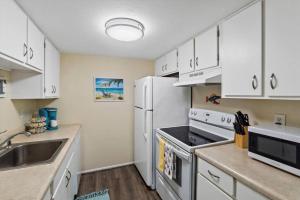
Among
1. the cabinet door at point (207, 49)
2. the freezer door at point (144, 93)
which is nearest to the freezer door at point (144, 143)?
the freezer door at point (144, 93)

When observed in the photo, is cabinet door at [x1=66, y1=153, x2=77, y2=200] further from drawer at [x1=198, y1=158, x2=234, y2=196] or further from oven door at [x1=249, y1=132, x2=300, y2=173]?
oven door at [x1=249, y1=132, x2=300, y2=173]

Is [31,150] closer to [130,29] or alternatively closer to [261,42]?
[130,29]

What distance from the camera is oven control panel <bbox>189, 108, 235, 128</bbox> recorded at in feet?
5.73

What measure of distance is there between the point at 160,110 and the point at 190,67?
734 mm

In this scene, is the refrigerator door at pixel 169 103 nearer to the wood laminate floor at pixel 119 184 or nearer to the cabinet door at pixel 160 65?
the cabinet door at pixel 160 65

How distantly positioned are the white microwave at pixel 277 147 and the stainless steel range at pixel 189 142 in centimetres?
40

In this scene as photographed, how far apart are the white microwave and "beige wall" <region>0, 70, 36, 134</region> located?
2.34 m

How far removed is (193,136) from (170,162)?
430 millimetres

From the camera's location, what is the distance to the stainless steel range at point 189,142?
1443mm

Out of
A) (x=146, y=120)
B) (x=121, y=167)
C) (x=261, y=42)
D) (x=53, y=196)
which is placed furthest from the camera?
(x=121, y=167)

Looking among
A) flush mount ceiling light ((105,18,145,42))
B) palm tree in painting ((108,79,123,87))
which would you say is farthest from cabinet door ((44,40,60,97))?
flush mount ceiling light ((105,18,145,42))

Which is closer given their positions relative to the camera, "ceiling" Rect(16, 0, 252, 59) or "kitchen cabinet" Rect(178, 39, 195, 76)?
"ceiling" Rect(16, 0, 252, 59)

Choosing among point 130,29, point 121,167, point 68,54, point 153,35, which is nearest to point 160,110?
point 153,35

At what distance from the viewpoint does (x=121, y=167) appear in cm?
298
